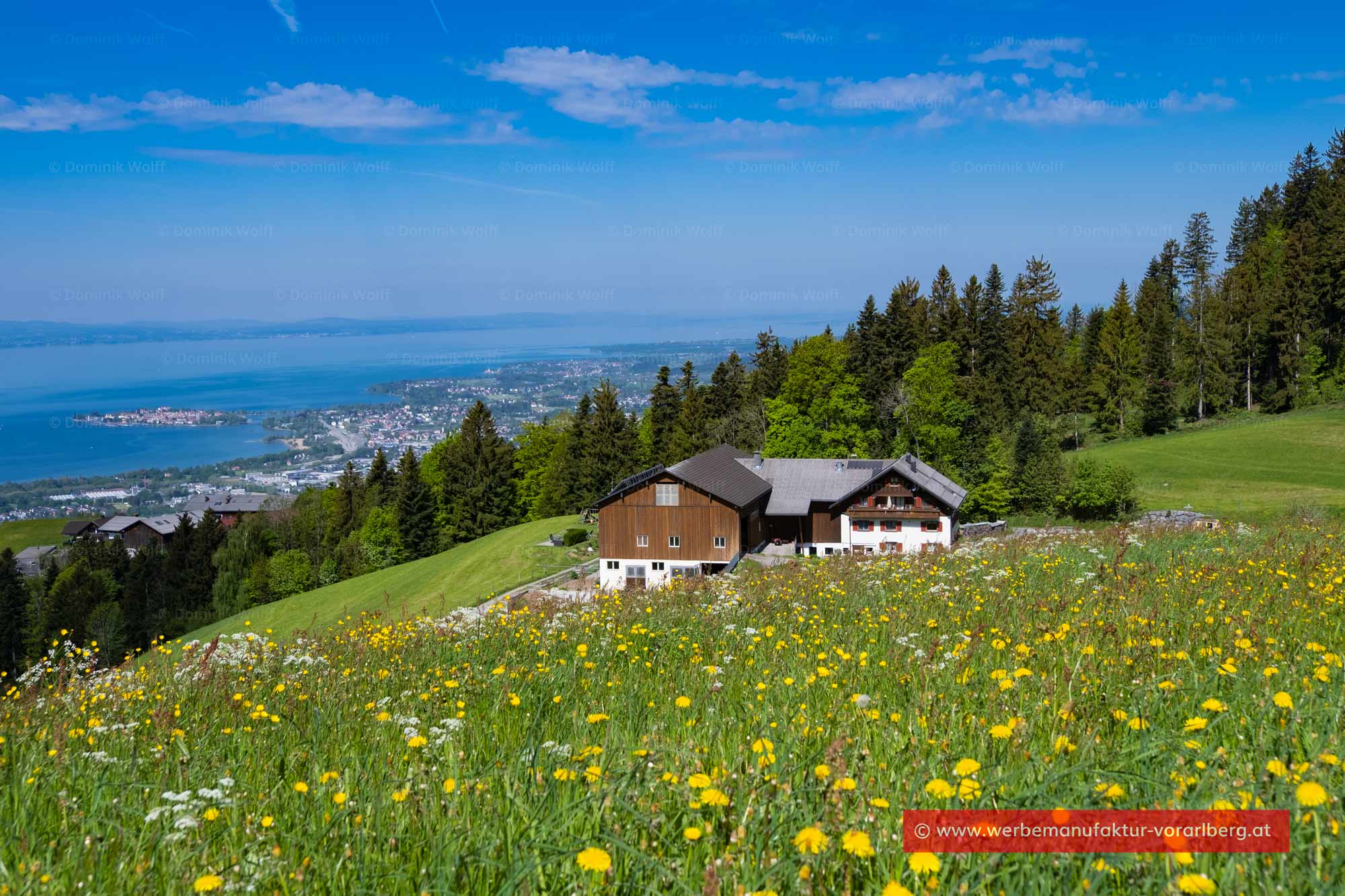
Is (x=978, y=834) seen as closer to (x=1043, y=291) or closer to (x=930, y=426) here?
(x=930, y=426)

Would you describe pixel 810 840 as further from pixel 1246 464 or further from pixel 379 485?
pixel 379 485

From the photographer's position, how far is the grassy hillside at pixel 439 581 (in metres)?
46.1

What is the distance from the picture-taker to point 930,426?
62.7 m

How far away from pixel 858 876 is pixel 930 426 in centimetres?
6302

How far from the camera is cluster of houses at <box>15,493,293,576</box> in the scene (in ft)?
363

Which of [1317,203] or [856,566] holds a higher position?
[1317,203]

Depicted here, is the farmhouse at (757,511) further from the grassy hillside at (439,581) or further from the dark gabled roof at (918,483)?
the grassy hillside at (439,581)

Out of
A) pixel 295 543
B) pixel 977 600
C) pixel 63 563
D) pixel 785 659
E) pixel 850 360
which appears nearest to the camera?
pixel 785 659

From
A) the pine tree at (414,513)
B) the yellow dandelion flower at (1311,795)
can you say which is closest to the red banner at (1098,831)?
the yellow dandelion flower at (1311,795)

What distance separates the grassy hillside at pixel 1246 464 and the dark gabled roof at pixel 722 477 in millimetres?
25839

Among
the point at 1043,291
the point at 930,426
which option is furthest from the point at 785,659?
the point at 1043,291

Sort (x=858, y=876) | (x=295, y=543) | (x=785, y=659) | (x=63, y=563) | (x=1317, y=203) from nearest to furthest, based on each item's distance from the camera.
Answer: (x=858, y=876) → (x=785, y=659) → (x=1317, y=203) → (x=295, y=543) → (x=63, y=563)

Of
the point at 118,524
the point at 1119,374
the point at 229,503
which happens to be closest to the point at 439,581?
Result: the point at 1119,374

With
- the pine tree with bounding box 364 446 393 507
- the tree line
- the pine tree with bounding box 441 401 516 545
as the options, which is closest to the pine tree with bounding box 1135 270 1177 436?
the tree line
